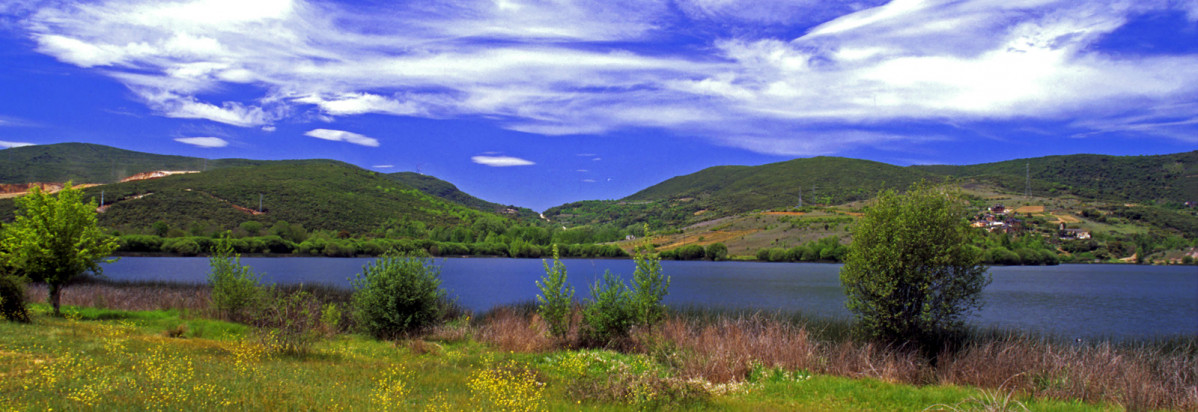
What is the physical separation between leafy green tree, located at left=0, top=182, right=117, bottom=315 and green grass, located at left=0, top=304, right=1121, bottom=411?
579 cm

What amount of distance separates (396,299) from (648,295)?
775 cm

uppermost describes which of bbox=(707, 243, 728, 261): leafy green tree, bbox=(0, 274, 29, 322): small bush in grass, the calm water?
bbox=(0, 274, 29, 322): small bush in grass

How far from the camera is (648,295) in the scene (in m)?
15.9

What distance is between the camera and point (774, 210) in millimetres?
139375

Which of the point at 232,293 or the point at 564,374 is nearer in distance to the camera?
the point at 564,374

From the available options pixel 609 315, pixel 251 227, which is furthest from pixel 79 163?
pixel 609 315

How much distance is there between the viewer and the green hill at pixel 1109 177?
411ft

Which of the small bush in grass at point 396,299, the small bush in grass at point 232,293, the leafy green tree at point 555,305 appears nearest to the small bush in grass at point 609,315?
the leafy green tree at point 555,305

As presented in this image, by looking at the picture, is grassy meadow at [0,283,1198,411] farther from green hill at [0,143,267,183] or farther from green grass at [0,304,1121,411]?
green hill at [0,143,267,183]

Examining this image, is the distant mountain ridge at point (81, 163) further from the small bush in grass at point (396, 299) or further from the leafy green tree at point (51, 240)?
the small bush in grass at point (396, 299)

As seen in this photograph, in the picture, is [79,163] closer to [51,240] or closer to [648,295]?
[51,240]

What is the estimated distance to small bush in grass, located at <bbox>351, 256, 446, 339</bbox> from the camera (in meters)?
18.0

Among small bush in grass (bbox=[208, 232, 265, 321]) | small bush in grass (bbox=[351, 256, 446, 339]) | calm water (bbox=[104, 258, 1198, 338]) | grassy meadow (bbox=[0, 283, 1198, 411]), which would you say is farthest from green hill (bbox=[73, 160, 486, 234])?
grassy meadow (bbox=[0, 283, 1198, 411])

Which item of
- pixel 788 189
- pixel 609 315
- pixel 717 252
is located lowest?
pixel 717 252
